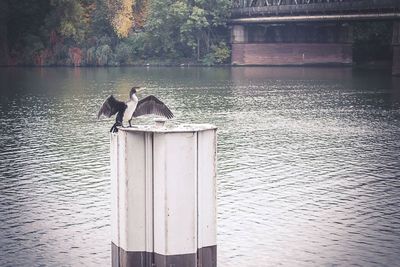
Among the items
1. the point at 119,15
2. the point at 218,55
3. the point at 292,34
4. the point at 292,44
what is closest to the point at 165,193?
the point at 292,44

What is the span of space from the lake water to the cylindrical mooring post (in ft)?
19.4

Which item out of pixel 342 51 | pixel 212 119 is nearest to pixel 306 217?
pixel 212 119

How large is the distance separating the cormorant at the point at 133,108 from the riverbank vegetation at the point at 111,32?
265ft

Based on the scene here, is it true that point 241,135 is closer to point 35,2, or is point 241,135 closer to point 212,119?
point 212,119

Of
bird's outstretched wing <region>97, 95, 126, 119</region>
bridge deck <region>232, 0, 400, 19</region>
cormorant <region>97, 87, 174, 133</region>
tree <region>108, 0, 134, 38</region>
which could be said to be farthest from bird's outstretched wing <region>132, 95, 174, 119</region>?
tree <region>108, 0, 134, 38</region>

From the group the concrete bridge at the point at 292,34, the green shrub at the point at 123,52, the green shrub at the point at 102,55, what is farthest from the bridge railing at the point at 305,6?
the green shrub at the point at 102,55

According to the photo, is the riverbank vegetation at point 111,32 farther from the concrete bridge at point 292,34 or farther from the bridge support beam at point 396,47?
the bridge support beam at point 396,47

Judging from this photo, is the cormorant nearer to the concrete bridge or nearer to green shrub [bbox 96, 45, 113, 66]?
the concrete bridge

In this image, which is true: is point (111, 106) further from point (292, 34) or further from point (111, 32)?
point (111, 32)

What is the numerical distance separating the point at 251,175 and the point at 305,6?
68.3 metres

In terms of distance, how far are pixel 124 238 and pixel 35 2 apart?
285 ft

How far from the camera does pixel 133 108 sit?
16656 millimetres

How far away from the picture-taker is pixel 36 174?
3008 centimetres

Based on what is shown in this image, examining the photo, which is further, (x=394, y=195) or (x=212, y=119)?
(x=212, y=119)
